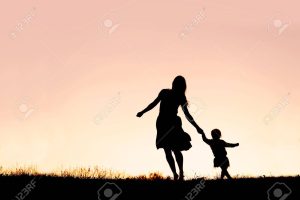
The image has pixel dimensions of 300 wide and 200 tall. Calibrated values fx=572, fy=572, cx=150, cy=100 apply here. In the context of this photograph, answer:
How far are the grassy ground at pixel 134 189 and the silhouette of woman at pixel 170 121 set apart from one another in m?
2.30

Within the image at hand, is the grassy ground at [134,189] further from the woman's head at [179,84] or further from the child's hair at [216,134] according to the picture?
the child's hair at [216,134]

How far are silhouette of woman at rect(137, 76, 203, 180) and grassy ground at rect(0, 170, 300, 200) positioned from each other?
2.30 metres

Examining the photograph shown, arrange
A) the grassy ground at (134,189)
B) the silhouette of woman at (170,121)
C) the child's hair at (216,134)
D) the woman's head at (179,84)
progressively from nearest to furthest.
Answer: the grassy ground at (134,189) → the woman's head at (179,84) → the silhouette of woman at (170,121) → the child's hair at (216,134)

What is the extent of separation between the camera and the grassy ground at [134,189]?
9602 mm

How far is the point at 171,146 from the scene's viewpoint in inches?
543

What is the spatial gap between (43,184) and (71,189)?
61 centimetres

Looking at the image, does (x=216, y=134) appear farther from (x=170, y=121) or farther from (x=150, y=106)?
(x=150, y=106)

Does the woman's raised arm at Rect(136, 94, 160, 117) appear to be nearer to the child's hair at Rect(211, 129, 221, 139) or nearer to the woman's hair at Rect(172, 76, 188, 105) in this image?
the woman's hair at Rect(172, 76, 188, 105)

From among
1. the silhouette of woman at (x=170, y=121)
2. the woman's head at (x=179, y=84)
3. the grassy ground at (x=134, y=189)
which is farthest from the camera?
the silhouette of woman at (x=170, y=121)

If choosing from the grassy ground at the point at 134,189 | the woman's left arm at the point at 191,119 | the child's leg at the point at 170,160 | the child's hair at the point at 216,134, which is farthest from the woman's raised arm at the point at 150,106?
the child's hair at the point at 216,134

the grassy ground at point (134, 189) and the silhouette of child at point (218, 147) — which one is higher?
the grassy ground at point (134, 189)

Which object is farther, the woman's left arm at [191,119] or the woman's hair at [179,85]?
the woman's left arm at [191,119]

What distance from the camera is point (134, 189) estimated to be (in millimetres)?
10352

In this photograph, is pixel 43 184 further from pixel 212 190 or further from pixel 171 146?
pixel 171 146
